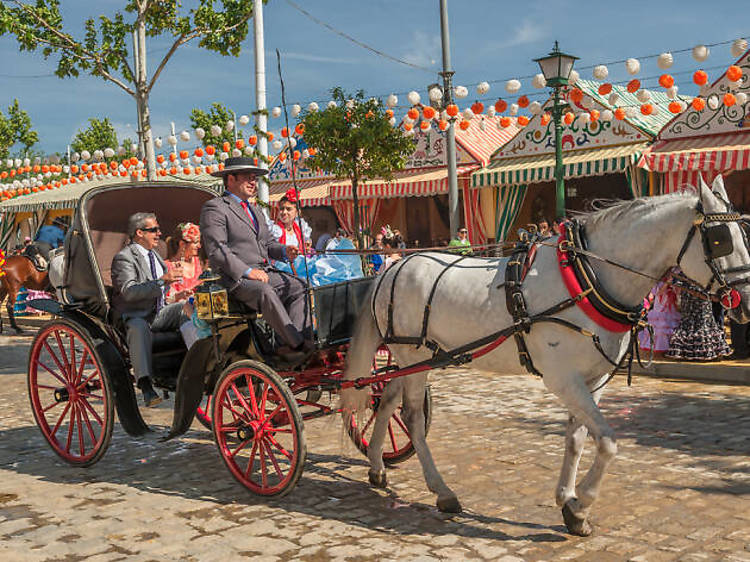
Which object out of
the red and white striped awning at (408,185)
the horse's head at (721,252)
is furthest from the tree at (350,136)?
the horse's head at (721,252)

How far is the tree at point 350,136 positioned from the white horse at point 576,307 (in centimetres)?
1100

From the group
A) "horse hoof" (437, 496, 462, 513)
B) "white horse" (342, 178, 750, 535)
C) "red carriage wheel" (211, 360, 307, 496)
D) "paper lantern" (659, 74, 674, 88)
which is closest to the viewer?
"white horse" (342, 178, 750, 535)

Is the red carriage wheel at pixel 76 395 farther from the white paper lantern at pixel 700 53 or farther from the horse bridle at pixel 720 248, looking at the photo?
the white paper lantern at pixel 700 53

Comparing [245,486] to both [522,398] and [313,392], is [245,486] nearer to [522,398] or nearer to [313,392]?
[313,392]

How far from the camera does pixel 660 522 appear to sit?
177 inches

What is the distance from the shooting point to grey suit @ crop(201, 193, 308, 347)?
5.22 meters

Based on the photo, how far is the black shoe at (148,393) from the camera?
19.5 ft

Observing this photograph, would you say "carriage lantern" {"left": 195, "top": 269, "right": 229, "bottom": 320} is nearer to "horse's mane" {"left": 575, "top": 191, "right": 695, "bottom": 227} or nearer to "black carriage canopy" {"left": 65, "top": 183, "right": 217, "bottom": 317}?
"black carriage canopy" {"left": 65, "top": 183, "right": 217, "bottom": 317}

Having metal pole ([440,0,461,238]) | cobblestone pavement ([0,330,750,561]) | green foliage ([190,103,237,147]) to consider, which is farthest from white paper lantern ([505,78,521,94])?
green foliage ([190,103,237,147])

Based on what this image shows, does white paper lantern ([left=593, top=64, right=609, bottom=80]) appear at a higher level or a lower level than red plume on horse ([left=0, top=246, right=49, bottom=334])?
higher

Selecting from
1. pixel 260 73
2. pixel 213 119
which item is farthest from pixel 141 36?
pixel 213 119

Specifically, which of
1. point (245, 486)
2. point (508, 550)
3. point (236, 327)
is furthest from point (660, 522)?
point (236, 327)

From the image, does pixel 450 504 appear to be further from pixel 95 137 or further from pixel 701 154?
pixel 95 137

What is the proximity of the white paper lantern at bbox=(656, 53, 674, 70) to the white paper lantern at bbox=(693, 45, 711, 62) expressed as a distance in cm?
42
